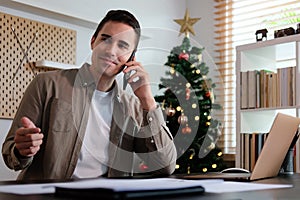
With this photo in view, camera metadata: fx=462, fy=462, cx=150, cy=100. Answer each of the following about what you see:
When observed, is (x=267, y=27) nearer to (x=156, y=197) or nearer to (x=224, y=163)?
(x=224, y=163)

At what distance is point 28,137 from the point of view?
3.47 feet

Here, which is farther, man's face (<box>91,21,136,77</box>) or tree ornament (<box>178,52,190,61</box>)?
tree ornament (<box>178,52,190,61</box>)

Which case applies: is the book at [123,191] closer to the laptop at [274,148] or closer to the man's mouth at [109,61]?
the laptop at [274,148]

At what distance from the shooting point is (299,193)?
2.72 ft

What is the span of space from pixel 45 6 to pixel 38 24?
0.17 m

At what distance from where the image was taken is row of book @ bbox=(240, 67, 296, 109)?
3.08 m

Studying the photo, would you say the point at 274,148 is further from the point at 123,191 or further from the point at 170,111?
the point at 170,111

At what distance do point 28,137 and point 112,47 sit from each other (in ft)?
1.38

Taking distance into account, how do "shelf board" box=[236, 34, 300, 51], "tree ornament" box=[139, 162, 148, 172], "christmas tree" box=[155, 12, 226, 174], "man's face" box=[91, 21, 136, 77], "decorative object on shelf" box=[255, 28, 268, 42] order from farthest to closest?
"decorative object on shelf" box=[255, 28, 268, 42], "shelf board" box=[236, 34, 300, 51], "christmas tree" box=[155, 12, 226, 174], "tree ornament" box=[139, 162, 148, 172], "man's face" box=[91, 21, 136, 77]

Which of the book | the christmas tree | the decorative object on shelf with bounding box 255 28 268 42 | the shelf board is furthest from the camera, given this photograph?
the decorative object on shelf with bounding box 255 28 268 42

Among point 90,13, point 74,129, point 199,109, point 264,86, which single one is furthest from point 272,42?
point 74,129

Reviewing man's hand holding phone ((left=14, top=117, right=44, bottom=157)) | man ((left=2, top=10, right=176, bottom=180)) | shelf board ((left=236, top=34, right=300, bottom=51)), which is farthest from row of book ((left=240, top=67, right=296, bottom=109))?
man's hand holding phone ((left=14, top=117, right=44, bottom=157))

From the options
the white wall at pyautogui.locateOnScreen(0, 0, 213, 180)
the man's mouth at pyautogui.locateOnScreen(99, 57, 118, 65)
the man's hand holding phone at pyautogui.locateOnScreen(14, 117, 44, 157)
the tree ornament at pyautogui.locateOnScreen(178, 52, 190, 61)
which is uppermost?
the white wall at pyautogui.locateOnScreen(0, 0, 213, 180)

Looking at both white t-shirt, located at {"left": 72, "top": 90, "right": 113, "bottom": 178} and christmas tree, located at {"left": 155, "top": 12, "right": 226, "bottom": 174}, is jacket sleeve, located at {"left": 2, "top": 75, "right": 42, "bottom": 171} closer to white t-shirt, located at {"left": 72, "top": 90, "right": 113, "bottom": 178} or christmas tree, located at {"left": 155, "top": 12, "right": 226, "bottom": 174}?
white t-shirt, located at {"left": 72, "top": 90, "right": 113, "bottom": 178}
